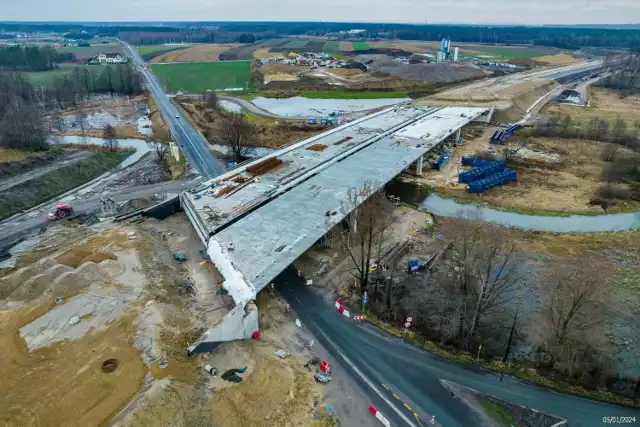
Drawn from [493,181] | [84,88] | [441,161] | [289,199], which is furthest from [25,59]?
[493,181]

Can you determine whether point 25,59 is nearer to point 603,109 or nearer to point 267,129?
point 267,129

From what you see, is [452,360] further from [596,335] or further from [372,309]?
[596,335]

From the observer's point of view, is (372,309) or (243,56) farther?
(243,56)

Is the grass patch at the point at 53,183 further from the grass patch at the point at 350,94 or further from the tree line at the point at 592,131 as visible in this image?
the tree line at the point at 592,131

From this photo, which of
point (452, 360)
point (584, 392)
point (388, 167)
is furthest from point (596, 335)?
point (388, 167)

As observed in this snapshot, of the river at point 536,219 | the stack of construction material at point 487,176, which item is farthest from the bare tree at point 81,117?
the stack of construction material at point 487,176

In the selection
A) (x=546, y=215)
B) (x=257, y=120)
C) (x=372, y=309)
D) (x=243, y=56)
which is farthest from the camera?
(x=243, y=56)
